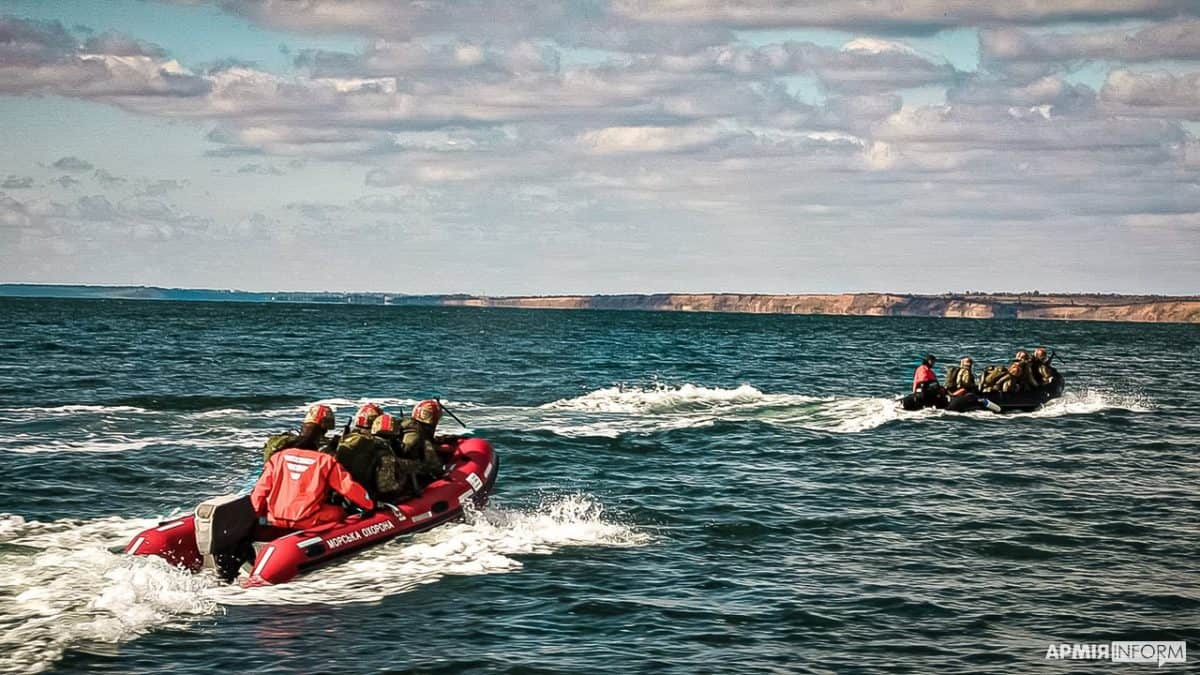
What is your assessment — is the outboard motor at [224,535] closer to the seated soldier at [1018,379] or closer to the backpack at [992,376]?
the seated soldier at [1018,379]

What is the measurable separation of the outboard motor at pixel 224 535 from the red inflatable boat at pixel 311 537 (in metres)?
0.15

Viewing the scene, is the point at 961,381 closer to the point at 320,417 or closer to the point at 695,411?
the point at 695,411

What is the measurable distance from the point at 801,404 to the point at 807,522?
21.2 metres

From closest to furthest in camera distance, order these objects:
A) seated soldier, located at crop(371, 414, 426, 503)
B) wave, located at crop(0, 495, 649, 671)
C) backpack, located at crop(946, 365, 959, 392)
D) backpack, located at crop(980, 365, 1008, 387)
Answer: wave, located at crop(0, 495, 649, 671) → seated soldier, located at crop(371, 414, 426, 503) → backpack, located at crop(946, 365, 959, 392) → backpack, located at crop(980, 365, 1008, 387)

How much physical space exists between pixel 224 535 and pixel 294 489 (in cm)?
126

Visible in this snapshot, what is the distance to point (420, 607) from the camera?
48.0 feet

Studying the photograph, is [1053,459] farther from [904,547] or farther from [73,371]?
[73,371]

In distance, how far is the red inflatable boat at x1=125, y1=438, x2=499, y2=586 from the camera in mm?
15180

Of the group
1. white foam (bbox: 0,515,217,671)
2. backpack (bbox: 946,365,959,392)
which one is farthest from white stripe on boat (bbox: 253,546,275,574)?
backpack (bbox: 946,365,959,392)

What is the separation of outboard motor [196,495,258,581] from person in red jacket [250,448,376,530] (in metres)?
0.59

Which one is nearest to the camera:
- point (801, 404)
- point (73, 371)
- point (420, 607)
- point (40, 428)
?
point (420, 607)

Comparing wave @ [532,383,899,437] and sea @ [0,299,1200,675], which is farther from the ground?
wave @ [532,383,899,437]

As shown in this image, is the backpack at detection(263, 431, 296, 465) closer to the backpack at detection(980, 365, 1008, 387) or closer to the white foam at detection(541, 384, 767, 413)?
the white foam at detection(541, 384, 767, 413)

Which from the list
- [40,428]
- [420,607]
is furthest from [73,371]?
[420,607]
